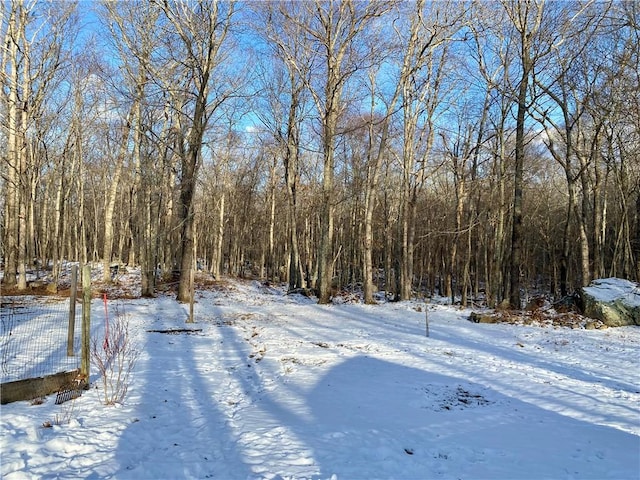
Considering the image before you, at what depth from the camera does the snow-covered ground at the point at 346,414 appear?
4055 mm

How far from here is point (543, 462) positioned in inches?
165

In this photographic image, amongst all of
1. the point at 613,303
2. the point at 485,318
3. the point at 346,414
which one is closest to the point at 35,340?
the point at 346,414

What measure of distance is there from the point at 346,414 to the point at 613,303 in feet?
38.9

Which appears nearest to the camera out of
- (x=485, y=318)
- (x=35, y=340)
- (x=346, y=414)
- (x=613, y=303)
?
(x=346, y=414)

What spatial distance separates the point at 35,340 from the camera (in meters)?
8.78

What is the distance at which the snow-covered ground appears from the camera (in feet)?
13.3

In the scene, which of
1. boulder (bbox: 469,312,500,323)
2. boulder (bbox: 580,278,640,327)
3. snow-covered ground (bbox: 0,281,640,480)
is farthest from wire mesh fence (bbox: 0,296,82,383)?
boulder (bbox: 580,278,640,327)

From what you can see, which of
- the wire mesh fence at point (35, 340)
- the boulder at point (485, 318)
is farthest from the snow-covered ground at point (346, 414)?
the boulder at point (485, 318)

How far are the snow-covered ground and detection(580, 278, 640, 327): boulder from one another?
2703 millimetres

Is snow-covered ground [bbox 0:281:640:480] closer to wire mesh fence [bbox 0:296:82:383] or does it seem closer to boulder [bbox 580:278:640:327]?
wire mesh fence [bbox 0:296:82:383]

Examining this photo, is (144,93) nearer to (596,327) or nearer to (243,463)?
(243,463)

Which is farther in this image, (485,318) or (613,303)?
(485,318)

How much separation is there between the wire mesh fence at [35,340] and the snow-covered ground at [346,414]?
1.28 meters

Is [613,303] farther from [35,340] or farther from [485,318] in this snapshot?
[35,340]
